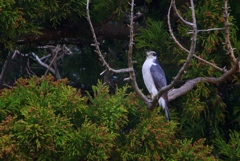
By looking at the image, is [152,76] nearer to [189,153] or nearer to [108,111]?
[189,153]

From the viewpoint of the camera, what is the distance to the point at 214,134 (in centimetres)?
640

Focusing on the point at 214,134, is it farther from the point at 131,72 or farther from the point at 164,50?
the point at 131,72

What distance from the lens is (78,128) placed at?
4.82 metres

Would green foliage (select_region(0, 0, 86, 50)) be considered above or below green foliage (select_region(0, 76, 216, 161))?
above

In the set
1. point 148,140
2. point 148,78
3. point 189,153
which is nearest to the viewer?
point 148,140

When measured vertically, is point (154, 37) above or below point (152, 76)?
above

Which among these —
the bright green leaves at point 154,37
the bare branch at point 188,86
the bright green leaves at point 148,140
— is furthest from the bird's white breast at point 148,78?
the bright green leaves at point 148,140

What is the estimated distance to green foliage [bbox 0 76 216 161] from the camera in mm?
4656

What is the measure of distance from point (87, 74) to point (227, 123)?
1.78m

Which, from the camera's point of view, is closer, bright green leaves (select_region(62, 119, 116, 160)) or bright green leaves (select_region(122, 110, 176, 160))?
bright green leaves (select_region(62, 119, 116, 160))

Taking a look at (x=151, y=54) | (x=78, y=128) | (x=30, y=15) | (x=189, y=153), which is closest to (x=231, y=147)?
(x=189, y=153)

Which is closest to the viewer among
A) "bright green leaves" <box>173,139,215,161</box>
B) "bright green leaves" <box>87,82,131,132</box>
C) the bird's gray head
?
"bright green leaves" <box>87,82,131,132</box>

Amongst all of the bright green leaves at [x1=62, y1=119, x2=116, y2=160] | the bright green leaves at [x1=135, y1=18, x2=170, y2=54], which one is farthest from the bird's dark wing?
the bright green leaves at [x1=62, y1=119, x2=116, y2=160]

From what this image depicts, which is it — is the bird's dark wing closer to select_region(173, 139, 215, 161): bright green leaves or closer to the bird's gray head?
the bird's gray head
